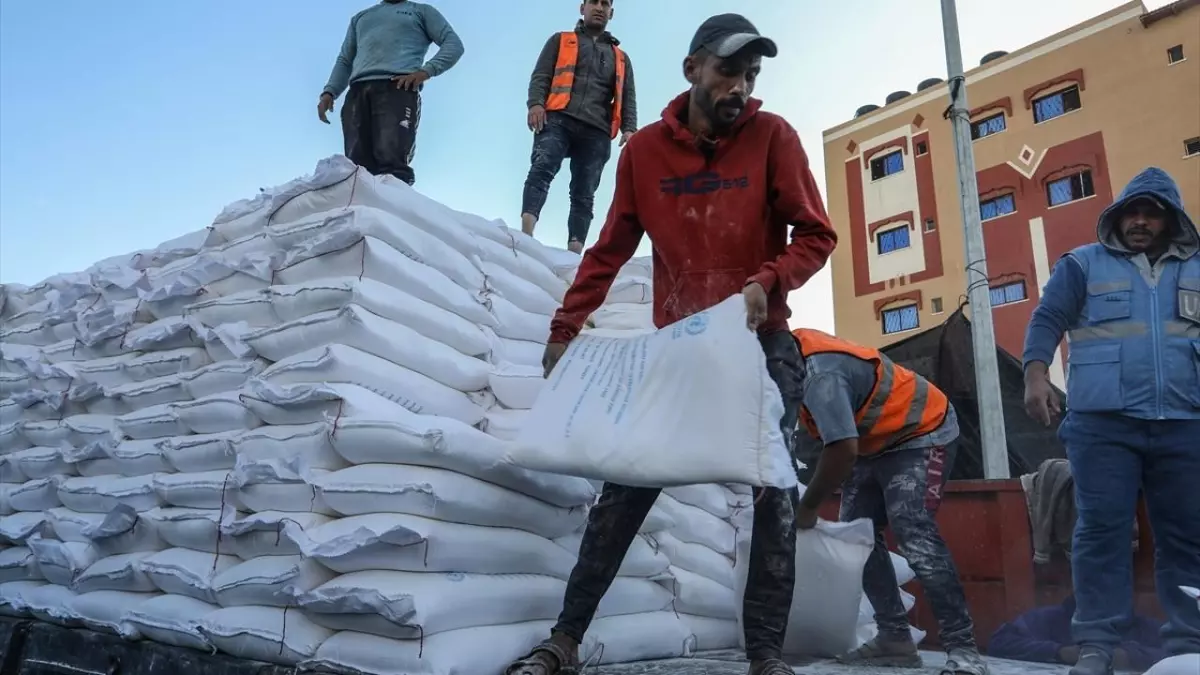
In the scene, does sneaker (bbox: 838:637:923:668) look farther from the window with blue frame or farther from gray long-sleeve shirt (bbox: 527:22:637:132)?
the window with blue frame

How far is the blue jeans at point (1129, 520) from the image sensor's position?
7.00ft

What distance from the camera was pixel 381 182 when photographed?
2.60 metres

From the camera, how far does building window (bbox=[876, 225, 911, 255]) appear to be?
51.6ft

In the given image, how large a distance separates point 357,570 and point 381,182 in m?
1.25

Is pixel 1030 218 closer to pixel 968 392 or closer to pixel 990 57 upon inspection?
pixel 990 57

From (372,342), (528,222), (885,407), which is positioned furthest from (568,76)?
(885,407)

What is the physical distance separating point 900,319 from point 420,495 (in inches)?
588

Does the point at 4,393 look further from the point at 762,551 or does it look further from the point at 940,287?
the point at 940,287

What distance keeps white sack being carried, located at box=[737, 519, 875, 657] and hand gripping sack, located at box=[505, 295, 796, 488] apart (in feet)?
2.85

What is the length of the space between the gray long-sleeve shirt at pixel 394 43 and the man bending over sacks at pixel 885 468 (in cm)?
219

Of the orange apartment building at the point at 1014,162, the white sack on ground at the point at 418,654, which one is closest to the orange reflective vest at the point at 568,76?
the white sack on ground at the point at 418,654

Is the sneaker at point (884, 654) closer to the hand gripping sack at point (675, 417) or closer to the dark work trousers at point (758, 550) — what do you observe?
the dark work trousers at point (758, 550)

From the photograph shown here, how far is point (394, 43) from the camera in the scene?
12.3 ft

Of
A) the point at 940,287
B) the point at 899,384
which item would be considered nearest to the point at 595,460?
the point at 899,384
